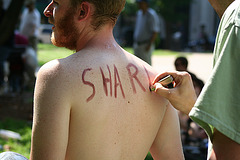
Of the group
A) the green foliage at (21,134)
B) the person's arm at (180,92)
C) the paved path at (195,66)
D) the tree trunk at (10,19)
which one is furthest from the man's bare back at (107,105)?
the paved path at (195,66)

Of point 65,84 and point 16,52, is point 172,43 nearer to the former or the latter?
point 16,52

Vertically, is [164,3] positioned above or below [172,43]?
above

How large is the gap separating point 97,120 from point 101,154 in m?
0.17

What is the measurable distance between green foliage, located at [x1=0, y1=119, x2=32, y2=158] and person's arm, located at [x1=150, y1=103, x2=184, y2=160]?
2.86 m

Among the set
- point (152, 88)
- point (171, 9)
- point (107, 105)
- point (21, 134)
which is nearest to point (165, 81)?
point (152, 88)

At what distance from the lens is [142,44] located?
9211mm

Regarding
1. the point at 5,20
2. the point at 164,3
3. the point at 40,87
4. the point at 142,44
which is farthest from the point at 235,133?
the point at 164,3

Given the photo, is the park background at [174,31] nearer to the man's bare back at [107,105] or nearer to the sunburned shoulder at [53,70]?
the man's bare back at [107,105]

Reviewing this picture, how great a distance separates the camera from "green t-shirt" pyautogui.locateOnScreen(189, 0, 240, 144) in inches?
55.3

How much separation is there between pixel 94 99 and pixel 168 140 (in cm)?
55

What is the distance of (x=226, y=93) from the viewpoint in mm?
1416

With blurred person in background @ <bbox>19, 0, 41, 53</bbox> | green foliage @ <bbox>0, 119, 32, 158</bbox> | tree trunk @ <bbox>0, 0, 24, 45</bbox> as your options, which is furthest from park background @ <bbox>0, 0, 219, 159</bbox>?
green foliage @ <bbox>0, 119, 32, 158</bbox>

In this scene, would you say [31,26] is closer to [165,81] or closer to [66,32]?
[66,32]

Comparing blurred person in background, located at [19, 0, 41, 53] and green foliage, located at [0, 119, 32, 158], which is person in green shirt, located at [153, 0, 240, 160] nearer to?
green foliage, located at [0, 119, 32, 158]
